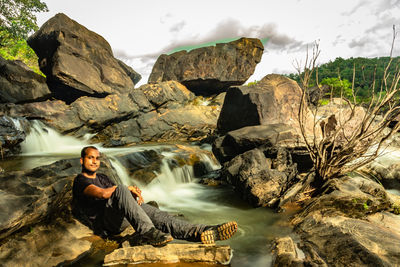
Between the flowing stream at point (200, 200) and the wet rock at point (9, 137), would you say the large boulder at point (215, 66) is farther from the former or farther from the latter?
the wet rock at point (9, 137)

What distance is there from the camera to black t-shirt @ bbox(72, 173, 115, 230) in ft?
11.0

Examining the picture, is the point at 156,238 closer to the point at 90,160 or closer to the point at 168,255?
the point at 168,255

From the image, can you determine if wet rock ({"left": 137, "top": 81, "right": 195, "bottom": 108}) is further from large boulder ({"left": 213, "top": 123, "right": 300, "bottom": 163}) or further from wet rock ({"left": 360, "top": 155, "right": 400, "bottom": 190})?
wet rock ({"left": 360, "top": 155, "right": 400, "bottom": 190})

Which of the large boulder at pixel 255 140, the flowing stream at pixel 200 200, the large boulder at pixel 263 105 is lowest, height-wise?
the flowing stream at pixel 200 200

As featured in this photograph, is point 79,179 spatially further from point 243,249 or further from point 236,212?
point 236,212

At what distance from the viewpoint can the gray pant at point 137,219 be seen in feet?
10.4

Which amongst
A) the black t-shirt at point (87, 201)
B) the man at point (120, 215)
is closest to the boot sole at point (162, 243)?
the man at point (120, 215)

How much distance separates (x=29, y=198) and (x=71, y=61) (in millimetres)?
14201

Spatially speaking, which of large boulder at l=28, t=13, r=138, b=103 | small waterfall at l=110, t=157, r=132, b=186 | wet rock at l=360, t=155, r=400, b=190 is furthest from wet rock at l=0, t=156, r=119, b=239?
large boulder at l=28, t=13, r=138, b=103

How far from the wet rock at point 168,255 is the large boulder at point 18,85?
1185cm

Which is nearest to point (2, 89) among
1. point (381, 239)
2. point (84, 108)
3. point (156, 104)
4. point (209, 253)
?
point (84, 108)

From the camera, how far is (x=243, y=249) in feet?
12.1

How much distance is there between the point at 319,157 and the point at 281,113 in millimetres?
5379

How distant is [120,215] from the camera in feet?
11.3
